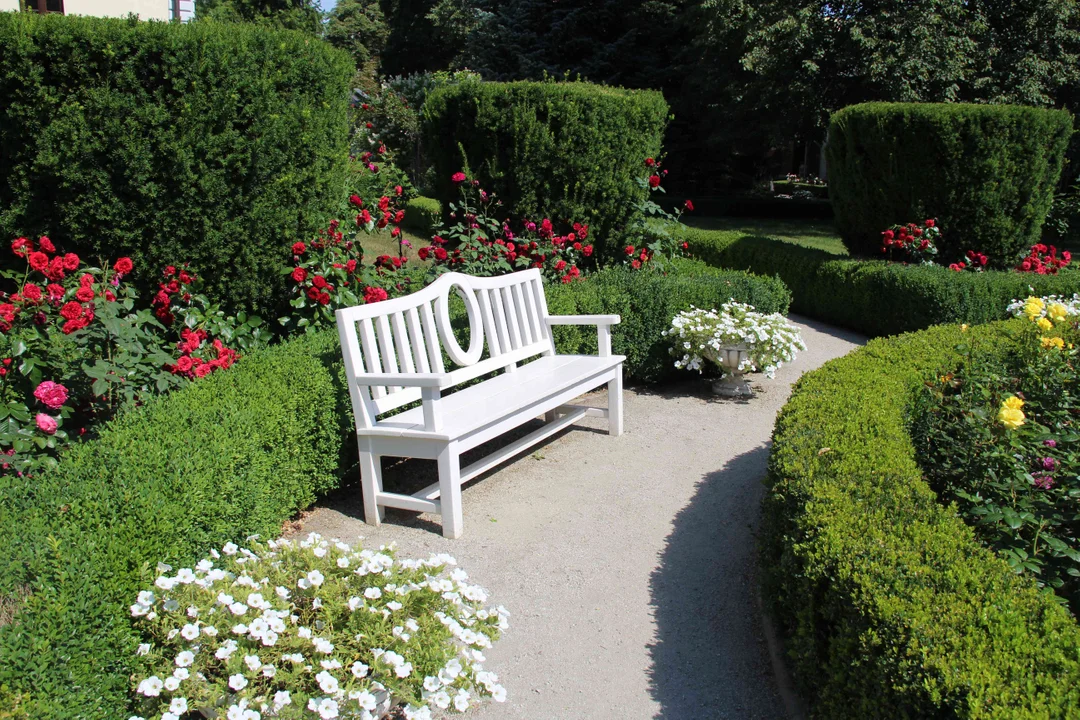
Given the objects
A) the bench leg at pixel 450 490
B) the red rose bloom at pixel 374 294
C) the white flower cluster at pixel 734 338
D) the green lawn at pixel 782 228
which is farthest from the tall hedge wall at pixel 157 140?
the green lawn at pixel 782 228

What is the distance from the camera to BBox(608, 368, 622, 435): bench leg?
5.54 meters

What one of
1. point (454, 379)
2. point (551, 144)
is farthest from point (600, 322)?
point (551, 144)

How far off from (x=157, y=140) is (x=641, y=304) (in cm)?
350

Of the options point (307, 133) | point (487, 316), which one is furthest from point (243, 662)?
point (307, 133)

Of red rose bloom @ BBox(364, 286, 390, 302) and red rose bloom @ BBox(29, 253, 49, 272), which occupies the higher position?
red rose bloom @ BBox(29, 253, 49, 272)

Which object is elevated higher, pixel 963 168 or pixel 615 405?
pixel 963 168

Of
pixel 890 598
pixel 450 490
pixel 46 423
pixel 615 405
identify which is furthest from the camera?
pixel 615 405

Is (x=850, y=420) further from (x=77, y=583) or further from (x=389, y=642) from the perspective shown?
(x=77, y=583)

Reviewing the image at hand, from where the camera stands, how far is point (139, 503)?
2.59 meters

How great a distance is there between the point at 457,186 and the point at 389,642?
5713 mm

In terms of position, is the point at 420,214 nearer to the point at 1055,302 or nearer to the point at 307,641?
the point at 1055,302

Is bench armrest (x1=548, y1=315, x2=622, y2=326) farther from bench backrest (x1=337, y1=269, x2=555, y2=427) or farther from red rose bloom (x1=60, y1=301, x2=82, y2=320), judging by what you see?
red rose bloom (x1=60, y1=301, x2=82, y2=320)

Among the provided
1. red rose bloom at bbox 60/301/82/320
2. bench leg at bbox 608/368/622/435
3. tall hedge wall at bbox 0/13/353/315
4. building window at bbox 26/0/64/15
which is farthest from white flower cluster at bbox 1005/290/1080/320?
building window at bbox 26/0/64/15

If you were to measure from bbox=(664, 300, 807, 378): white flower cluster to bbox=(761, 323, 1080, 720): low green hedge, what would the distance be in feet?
7.94
